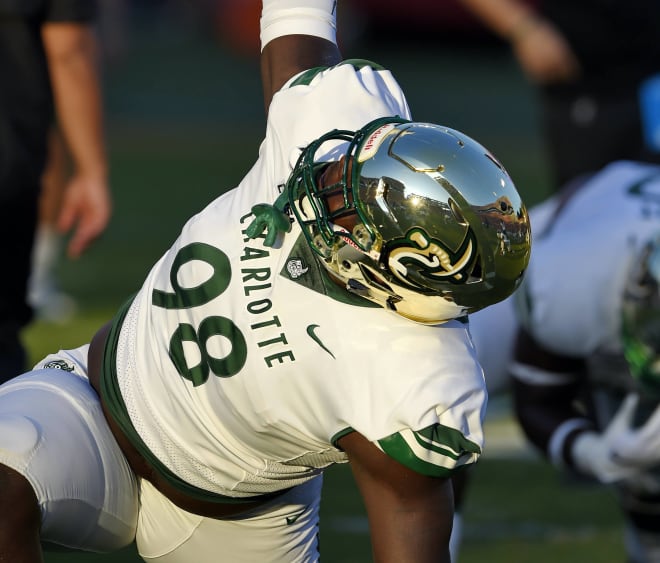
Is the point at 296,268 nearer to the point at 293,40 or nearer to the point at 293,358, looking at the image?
the point at 293,358

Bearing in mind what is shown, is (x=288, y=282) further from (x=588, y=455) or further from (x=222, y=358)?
(x=588, y=455)

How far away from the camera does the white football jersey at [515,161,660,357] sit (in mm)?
3881

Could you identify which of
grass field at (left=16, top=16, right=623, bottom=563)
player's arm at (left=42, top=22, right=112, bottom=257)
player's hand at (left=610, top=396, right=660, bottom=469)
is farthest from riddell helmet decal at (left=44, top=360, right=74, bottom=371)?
player's hand at (left=610, top=396, right=660, bottom=469)

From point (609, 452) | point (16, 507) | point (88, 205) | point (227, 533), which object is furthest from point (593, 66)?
point (16, 507)

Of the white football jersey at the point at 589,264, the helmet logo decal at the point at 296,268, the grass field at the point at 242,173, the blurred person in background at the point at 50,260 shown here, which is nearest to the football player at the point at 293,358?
the helmet logo decal at the point at 296,268

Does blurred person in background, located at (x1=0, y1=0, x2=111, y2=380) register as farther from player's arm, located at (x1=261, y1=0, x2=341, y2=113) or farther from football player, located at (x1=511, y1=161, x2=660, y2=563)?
football player, located at (x1=511, y1=161, x2=660, y2=563)

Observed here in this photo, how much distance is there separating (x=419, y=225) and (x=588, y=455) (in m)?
1.83

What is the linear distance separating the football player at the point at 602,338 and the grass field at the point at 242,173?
41 cm

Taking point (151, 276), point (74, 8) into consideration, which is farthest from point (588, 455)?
point (74, 8)

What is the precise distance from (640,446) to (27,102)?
197 centimetres

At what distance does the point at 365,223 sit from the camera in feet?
7.87

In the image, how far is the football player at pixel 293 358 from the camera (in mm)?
2377

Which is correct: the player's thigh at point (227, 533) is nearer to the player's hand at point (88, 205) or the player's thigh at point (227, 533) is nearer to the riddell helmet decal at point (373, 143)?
the riddell helmet decal at point (373, 143)

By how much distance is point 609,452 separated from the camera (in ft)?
12.8
